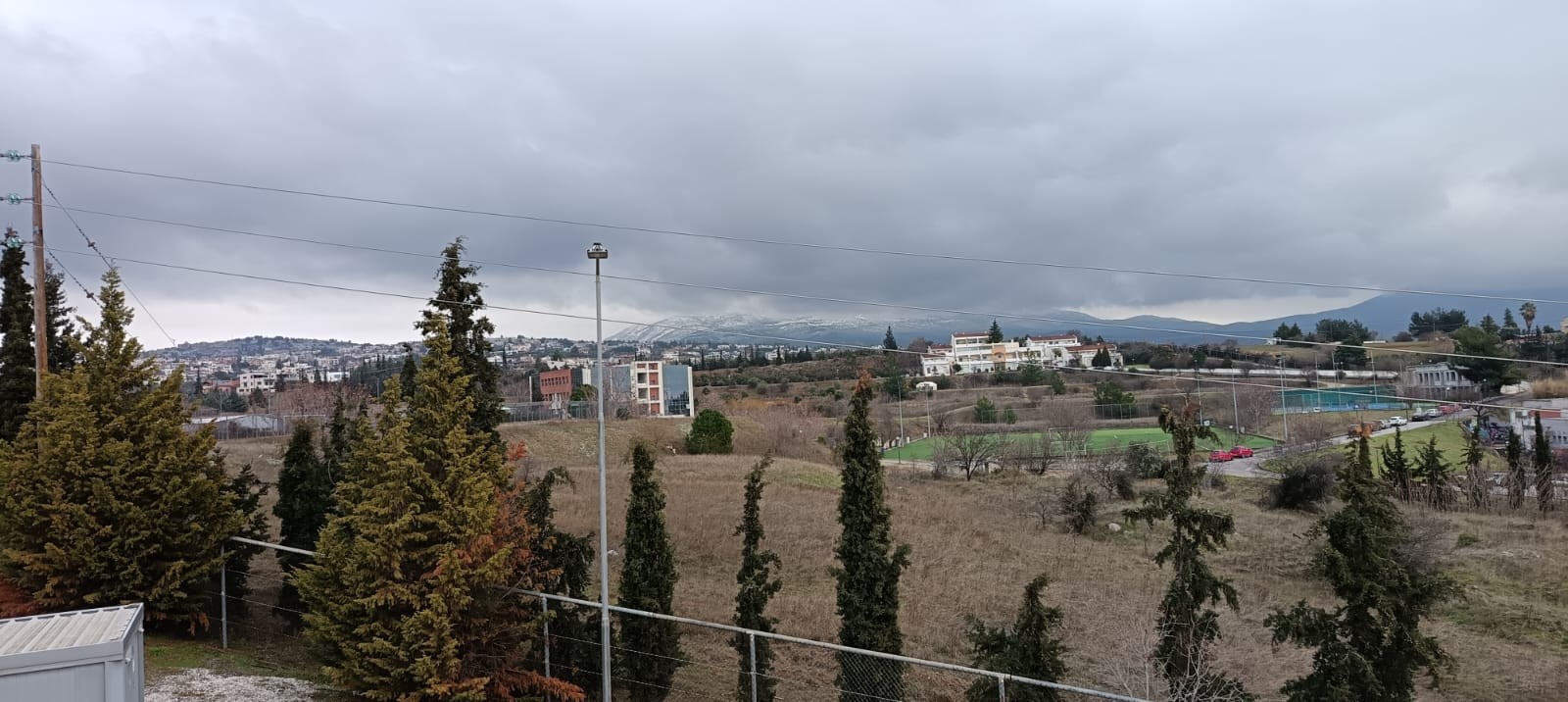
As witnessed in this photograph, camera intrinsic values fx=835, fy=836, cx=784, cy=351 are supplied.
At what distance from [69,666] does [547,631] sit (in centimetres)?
545

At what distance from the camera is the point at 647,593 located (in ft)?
41.9

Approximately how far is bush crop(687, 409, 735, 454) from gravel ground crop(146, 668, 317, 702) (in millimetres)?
34029

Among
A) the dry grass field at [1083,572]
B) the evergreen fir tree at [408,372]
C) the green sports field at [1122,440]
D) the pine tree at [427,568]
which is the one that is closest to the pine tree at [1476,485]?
the dry grass field at [1083,572]

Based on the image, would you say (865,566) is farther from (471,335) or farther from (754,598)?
(471,335)

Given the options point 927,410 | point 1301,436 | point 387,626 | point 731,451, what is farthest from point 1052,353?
point 387,626

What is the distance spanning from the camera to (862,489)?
479 inches

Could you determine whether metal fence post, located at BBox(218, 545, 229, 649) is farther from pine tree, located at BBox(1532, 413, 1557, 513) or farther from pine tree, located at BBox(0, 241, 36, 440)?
pine tree, located at BBox(1532, 413, 1557, 513)

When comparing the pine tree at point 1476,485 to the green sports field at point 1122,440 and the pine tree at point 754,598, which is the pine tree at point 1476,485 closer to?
the green sports field at point 1122,440

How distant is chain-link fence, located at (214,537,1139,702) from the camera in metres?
11.1

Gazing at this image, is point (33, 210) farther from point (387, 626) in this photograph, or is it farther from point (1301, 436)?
point (1301, 436)

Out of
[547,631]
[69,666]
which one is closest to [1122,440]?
[547,631]

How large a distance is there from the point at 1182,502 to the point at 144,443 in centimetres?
1516

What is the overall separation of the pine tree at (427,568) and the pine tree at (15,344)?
15.4 metres

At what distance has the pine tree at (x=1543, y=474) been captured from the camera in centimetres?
3116
